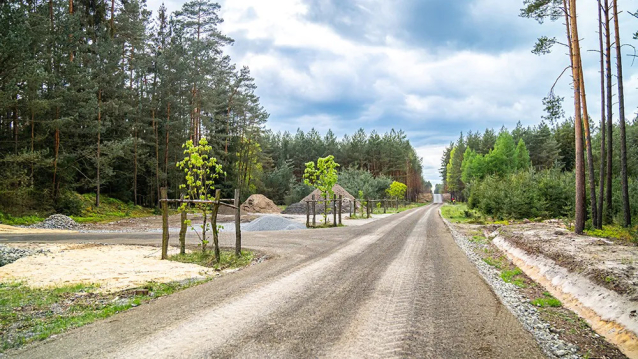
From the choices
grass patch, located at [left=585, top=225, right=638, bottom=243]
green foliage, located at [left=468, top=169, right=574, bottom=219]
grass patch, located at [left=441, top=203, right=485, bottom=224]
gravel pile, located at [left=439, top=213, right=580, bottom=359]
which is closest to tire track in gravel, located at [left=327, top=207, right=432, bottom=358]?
gravel pile, located at [left=439, top=213, right=580, bottom=359]

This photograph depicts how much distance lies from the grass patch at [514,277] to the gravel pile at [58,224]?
2003cm

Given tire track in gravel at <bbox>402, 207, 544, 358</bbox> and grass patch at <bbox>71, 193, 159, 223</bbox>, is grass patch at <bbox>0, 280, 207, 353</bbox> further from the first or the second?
grass patch at <bbox>71, 193, 159, 223</bbox>

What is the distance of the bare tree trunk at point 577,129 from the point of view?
40.7 ft

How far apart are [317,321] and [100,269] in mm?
6108

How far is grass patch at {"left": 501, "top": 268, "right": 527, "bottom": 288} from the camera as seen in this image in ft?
22.1

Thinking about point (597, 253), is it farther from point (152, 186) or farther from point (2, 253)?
point (152, 186)

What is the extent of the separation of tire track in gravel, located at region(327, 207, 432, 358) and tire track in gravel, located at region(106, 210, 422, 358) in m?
0.48

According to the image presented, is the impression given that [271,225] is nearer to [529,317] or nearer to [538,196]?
[538,196]

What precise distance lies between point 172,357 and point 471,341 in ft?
10.1

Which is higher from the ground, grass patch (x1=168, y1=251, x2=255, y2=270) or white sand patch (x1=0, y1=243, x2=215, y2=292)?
white sand patch (x1=0, y1=243, x2=215, y2=292)

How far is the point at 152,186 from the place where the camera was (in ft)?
104

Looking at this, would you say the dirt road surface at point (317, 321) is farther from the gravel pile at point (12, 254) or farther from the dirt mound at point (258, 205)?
the dirt mound at point (258, 205)

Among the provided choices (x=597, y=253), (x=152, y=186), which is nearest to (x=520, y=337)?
(x=597, y=253)

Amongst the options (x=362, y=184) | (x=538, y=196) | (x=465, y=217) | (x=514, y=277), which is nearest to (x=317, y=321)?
(x=514, y=277)
